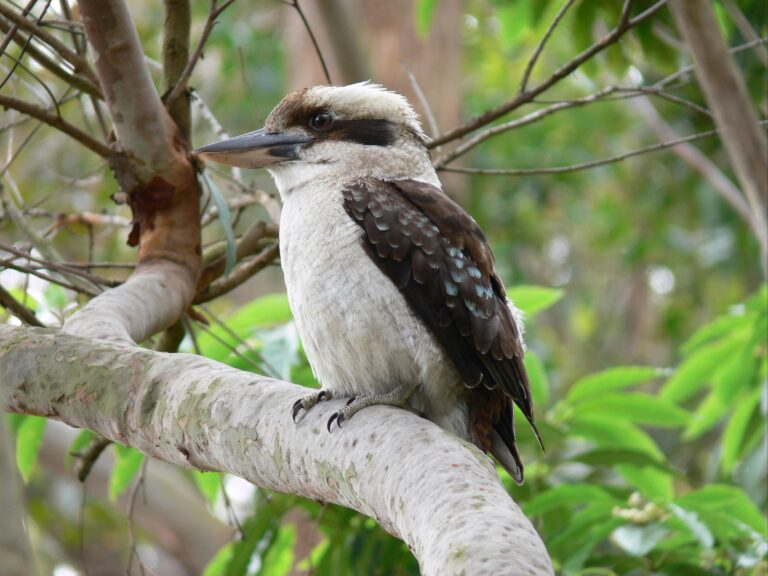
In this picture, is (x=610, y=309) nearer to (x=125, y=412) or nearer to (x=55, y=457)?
(x=55, y=457)

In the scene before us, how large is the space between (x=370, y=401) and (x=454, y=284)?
32cm

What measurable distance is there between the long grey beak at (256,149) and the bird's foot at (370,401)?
64 cm

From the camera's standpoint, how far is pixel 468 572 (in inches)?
44.3

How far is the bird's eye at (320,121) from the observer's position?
248cm

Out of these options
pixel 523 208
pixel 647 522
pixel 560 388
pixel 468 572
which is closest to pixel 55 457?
pixel 560 388

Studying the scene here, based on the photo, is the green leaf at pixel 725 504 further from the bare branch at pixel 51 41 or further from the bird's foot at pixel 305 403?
the bare branch at pixel 51 41

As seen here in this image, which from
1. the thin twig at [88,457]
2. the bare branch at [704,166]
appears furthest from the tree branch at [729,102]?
the bare branch at [704,166]

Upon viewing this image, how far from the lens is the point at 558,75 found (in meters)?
2.25

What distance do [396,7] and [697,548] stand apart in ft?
11.5

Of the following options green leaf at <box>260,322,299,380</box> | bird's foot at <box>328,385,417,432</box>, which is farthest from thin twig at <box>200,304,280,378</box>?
bird's foot at <box>328,385,417,432</box>

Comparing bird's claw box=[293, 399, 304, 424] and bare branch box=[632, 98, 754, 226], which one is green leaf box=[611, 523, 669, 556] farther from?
bare branch box=[632, 98, 754, 226]

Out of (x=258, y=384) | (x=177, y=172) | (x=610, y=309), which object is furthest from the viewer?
(x=610, y=309)

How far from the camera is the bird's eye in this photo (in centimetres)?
248

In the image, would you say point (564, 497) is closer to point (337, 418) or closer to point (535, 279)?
point (337, 418)
